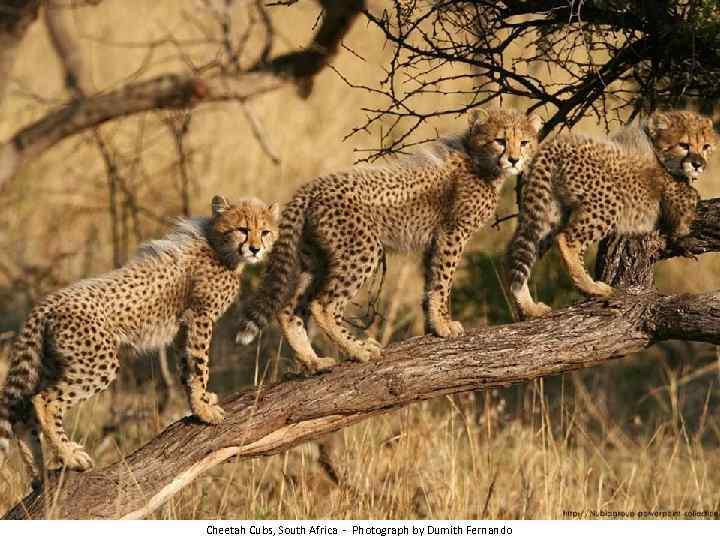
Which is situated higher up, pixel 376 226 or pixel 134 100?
pixel 134 100

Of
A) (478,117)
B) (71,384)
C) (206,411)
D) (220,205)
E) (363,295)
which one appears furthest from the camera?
(363,295)

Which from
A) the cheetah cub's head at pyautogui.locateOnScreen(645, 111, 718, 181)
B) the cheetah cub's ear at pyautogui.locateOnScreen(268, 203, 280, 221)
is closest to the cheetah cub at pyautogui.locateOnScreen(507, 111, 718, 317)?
the cheetah cub's head at pyautogui.locateOnScreen(645, 111, 718, 181)

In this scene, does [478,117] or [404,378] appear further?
[478,117]

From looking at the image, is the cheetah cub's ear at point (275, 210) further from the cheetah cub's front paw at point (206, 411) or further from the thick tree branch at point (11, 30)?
the thick tree branch at point (11, 30)

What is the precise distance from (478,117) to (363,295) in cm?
491

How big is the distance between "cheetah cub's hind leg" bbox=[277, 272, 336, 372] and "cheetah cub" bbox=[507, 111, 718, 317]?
788 millimetres

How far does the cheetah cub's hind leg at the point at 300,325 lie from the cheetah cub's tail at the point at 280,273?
0.10ft

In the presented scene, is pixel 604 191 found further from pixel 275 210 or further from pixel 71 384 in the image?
pixel 71 384

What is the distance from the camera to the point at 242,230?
4.71 metres

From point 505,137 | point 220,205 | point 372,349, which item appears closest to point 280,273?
point 220,205

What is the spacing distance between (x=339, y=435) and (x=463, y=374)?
212cm

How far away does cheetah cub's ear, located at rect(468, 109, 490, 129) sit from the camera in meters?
4.86

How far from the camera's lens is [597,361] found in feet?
15.6

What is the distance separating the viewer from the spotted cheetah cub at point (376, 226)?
470cm
